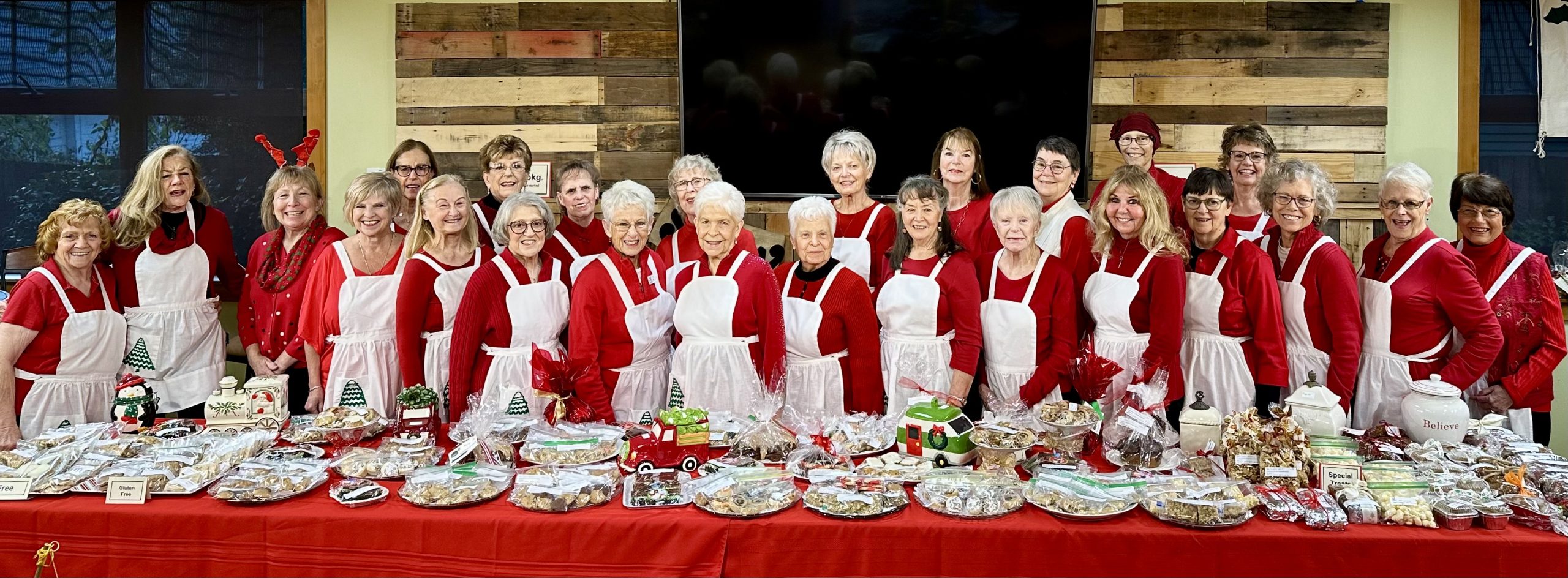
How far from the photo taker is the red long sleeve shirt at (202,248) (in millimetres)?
3879

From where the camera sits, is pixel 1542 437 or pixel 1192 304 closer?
pixel 1192 304

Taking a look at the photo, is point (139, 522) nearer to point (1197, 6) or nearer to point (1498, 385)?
point (1498, 385)

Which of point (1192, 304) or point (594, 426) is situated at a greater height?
point (1192, 304)

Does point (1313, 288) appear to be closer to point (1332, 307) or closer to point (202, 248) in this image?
point (1332, 307)

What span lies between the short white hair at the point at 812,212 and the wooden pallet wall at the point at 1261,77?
2607 mm

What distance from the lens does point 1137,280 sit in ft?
11.2

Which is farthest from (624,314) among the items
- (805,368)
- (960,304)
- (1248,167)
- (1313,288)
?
(1248,167)

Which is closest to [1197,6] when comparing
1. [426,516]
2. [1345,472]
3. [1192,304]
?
[1192,304]

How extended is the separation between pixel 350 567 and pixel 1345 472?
2.41 metres

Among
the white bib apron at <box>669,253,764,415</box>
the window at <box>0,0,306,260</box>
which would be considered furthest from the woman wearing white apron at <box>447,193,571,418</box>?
the window at <box>0,0,306,260</box>

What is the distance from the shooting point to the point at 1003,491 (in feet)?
7.71

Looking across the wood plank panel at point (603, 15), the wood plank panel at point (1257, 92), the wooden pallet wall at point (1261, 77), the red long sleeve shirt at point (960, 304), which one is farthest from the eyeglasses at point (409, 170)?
the wood plank panel at point (1257, 92)

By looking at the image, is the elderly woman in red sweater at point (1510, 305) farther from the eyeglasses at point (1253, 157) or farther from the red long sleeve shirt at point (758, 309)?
the red long sleeve shirt at point (758, 309)

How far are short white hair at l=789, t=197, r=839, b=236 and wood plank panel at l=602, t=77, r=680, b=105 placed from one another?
2.38m
